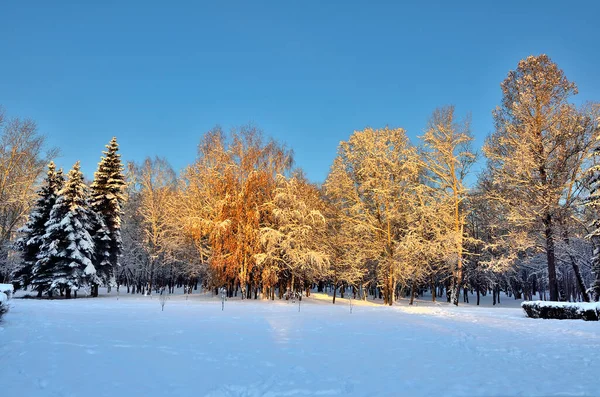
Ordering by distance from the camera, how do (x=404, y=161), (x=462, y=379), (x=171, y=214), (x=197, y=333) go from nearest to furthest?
(x=462, y=379) → (x=197, y=333) → (x=404, y=161) → (x=171, y=214)

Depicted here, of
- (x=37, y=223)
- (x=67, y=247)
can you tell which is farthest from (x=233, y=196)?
(x=37, y=223)

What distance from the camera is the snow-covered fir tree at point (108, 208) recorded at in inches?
1283

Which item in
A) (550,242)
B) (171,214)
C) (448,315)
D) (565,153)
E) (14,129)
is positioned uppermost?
(14,129)

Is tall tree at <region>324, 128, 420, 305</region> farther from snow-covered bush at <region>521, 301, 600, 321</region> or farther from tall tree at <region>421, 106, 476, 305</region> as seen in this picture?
snow-covered bush at <region>521, 301, 600, 321</region>

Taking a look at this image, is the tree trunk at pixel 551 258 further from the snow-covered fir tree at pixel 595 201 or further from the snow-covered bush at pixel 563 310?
the snow-covered bush at pixel 563 310

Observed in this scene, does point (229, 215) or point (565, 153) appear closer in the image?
point (565, 153)

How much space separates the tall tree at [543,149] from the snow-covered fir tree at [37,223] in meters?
31.7

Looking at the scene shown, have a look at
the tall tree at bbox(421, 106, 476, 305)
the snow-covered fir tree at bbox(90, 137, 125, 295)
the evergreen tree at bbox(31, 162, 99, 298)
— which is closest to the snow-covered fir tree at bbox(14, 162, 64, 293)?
the evergreen tree at bbox(31, 162, 99, 298)

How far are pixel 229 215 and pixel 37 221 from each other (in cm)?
1563

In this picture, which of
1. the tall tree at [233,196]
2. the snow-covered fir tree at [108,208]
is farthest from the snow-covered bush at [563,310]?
the snow-covered fir tree at [108,208]

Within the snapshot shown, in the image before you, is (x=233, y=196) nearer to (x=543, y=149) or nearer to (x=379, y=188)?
(x=379, y=188)

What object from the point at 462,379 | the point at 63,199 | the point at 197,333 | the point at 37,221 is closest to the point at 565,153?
the point at 462,379

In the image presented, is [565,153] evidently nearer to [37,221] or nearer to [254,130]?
[254,130]

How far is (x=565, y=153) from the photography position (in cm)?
2045
